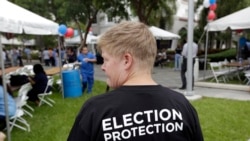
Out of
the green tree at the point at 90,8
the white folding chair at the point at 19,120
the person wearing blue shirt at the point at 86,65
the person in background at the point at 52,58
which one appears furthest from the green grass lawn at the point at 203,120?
the person in background at the point at 52,58

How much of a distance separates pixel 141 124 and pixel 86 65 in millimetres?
7078

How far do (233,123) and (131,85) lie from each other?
15.7 ft

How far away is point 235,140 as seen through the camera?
4605 mm

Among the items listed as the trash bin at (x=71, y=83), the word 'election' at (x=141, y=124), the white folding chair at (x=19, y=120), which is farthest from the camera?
the trash bin at (x=71, y=83)

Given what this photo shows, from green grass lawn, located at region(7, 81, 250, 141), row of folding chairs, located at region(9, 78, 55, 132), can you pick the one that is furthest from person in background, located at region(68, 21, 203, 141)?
row of folding chairs, located at region(9, 78, 55, 132)

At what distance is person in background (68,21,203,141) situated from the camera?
3.72ft

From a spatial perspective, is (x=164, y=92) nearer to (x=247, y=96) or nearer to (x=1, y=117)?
(x=1, y=117)

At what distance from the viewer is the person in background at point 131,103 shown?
1135 mm

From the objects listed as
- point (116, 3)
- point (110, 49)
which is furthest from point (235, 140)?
point (116, 3)

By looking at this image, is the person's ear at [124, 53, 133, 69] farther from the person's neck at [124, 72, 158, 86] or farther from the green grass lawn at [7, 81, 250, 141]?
the green grass lawn at [7, 81, 250, 141]

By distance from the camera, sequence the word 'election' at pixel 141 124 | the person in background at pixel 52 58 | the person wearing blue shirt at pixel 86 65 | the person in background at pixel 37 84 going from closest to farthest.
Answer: the word 'election' at pixel 141 124 → the person in background at pixel 37 84 → the person wearing blue shirt at pixel 86 65 → the person in background at pixel 52 58

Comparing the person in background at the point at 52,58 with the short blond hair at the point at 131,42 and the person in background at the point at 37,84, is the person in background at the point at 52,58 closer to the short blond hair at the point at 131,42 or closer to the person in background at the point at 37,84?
the person in background at the point at 37,84

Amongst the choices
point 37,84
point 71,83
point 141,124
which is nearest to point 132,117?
point 141,124

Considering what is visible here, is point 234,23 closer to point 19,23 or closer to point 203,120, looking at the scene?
point 203,120
